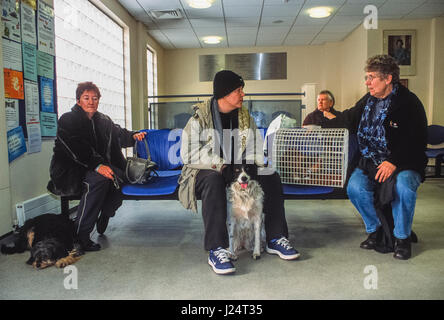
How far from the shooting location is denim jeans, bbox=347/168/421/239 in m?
2.28

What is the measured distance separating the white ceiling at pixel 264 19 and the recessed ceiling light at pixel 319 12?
11cm

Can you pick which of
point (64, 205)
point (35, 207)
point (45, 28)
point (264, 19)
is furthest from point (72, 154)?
point (264, 19)

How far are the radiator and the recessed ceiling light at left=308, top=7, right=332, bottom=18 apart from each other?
16.9ft

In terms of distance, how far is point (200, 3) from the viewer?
5.59 m

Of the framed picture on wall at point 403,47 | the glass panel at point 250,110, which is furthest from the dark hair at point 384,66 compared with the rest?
the framed picture on wall at point 403,47

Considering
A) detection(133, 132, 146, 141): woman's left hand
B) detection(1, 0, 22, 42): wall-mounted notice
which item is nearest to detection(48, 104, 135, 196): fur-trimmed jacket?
detection(133, 132, 146, 141): woman's left hand

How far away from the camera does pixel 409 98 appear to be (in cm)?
236

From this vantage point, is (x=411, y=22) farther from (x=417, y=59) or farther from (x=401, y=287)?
(x=401, y=287)

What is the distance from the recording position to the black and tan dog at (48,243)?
220cm

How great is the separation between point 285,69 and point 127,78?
4.49m

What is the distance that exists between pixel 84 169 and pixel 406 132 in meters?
2.29

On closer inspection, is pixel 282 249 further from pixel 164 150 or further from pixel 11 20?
pixel 11 20

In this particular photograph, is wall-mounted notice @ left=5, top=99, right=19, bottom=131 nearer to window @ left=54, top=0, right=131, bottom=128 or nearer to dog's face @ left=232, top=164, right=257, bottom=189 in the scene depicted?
window @ left=54, top=0, right=131, bottom=128

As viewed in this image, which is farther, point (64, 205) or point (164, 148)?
point (164, 148)
